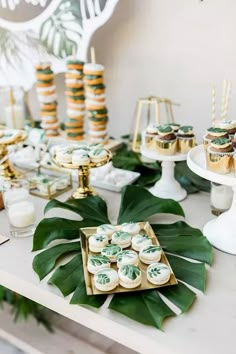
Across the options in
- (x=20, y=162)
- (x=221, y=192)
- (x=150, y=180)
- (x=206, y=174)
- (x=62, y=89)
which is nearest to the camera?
(x=206, y=174)

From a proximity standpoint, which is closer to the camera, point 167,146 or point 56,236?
point 56,236

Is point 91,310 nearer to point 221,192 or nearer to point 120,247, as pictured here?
point 120,247

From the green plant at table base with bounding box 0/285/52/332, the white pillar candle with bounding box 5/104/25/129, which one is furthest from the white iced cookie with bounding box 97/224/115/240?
the white pillar candle with bounding box 5/104/25/129

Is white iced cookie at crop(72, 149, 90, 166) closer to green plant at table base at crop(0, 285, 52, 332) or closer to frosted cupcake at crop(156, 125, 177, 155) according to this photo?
frosted cupcake at crop(156, 125, 177, 155)

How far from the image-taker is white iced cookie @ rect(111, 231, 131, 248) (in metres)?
0.77

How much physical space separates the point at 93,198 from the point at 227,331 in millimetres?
452

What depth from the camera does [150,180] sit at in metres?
1.11

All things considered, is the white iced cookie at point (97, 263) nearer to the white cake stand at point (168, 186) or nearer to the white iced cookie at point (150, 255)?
the white iced cookie at point (150, 255)

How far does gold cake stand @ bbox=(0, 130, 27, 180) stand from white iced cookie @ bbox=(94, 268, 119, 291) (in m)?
0.54

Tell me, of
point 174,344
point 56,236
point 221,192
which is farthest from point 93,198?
point 174,344

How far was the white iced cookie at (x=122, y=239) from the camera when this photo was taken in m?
0.77

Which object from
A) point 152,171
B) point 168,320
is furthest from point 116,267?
point 152,171

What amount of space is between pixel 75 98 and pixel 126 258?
64cm

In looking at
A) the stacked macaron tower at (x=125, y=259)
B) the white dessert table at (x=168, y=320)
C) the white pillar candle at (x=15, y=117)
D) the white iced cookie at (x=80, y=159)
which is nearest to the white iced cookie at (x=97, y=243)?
the stacked macaron tower at (x=125, y=259)
